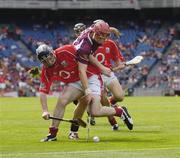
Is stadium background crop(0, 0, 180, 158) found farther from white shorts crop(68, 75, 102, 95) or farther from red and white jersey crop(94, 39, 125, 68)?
white shorts crop(68, 75, 102, 95)

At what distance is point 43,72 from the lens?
1321 cm

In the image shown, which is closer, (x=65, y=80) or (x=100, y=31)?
(x=100, y=31)

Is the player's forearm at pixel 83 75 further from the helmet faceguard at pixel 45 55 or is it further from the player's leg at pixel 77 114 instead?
the player's leg at pixel 77 114

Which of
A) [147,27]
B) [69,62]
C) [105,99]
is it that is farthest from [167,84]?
[69,62]

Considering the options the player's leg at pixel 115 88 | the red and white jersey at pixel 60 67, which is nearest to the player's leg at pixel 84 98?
the red and white jersey at pixel 60 67

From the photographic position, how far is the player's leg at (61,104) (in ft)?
43.3

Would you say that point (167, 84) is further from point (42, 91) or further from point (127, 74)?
point (42, 91)

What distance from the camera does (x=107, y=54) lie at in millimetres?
16953

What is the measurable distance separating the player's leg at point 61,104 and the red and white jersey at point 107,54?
341 centimetres

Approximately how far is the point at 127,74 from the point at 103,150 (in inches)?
1582

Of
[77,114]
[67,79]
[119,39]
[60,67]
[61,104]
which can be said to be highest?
[119,39]

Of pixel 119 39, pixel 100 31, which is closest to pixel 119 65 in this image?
pixel 100 31

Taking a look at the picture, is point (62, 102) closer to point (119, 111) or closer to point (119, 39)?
point (119, 111)

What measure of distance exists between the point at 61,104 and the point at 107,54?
397 centimetres
